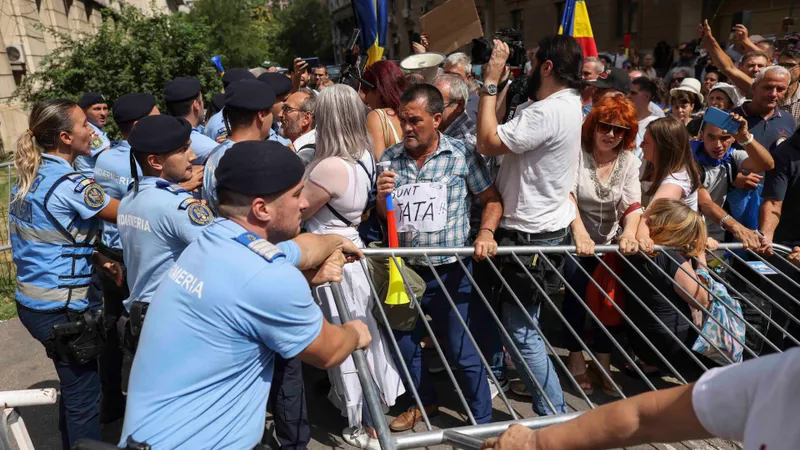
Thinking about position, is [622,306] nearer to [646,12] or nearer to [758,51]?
[758,51]

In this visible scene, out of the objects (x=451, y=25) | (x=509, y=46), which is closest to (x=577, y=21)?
(x=451, y=25)

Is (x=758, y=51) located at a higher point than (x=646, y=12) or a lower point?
lower

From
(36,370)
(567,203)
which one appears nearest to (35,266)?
(36,370)

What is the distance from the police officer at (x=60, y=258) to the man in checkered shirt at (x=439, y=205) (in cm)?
156

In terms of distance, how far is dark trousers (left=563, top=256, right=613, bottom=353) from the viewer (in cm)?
390

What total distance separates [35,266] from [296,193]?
5.93 ft

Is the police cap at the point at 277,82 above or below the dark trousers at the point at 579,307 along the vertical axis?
above

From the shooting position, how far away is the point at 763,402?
1109mm

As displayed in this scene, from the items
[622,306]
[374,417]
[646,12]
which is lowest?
[622,306]

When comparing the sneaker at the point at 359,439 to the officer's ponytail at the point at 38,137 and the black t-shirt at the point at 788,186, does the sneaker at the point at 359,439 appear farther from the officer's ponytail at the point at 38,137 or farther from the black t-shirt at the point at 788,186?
the black t-shirt at the point at 788,186

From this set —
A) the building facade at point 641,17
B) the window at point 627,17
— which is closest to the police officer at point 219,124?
the building facade at point 641,17

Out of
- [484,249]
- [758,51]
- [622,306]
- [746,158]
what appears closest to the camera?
[484,249]

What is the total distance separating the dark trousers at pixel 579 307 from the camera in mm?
3896

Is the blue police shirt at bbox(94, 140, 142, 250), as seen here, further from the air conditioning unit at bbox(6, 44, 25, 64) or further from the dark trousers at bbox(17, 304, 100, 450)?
the air conditioning unit at bbox(6, 44, 25, 64)
